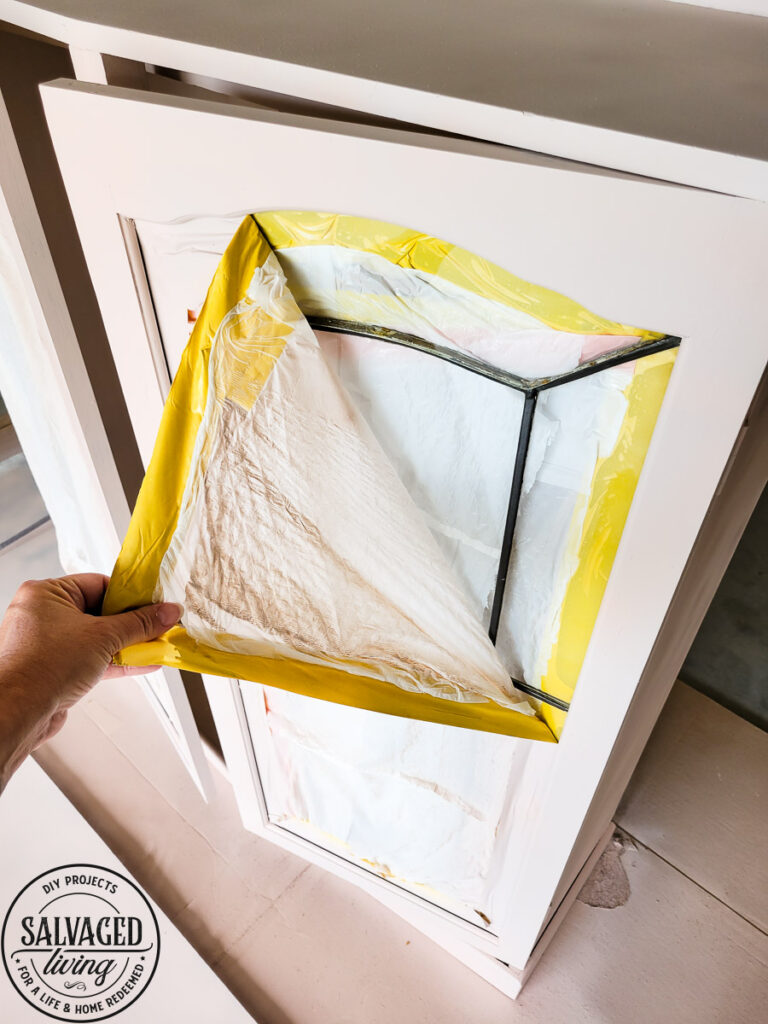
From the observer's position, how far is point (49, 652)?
65 centimetres

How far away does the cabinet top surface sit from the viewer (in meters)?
0.42

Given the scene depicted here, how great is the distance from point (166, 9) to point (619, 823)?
1354 mm

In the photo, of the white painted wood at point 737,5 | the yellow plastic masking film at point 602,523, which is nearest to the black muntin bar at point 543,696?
the yellow plastic masking film at point 602,523

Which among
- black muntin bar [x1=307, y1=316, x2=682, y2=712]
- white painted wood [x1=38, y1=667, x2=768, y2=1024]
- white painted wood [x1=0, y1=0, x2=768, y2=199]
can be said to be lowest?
white painted wood [x1=38, y1=667, x2=768, y2=1024]

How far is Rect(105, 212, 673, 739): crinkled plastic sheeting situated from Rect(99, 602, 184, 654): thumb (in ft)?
0.04

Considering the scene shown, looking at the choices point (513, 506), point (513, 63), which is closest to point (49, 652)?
point (513, 506)

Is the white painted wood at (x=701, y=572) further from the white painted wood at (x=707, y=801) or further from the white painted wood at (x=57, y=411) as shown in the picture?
the white painted wood at (x=57, y=411)

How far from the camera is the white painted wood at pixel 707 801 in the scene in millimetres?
1239

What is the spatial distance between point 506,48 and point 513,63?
0.13 ft

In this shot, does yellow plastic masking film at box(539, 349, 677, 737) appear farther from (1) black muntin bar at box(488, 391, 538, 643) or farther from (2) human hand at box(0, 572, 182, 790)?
(2) human hand at box(0, 572, 182, 790)

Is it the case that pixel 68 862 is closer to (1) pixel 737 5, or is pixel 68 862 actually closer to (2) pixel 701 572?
(2) pixel 701 572

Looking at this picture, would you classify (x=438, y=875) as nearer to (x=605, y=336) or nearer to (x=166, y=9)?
(x=605, y=336)

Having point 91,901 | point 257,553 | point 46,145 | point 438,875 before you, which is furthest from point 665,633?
point 91,901

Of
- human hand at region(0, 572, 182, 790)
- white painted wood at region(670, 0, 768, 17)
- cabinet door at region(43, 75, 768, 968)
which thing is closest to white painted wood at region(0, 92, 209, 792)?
cabinet door at region(43, 75, 768, 968)
